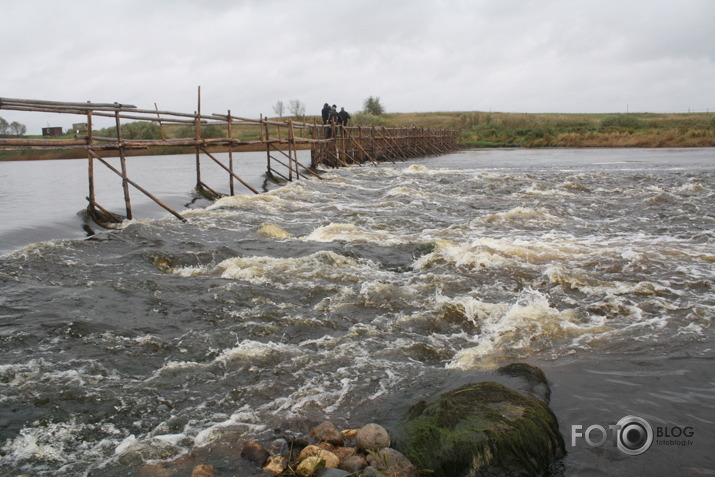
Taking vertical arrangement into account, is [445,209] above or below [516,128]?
below

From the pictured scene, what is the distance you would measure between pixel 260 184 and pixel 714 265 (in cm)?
1686

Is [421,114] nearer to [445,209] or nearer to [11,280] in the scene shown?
[445,209]

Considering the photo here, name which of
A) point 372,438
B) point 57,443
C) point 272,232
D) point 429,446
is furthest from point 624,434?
point 272,232

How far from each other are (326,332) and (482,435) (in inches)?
104

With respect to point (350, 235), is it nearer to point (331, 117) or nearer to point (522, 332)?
point (522, 332)

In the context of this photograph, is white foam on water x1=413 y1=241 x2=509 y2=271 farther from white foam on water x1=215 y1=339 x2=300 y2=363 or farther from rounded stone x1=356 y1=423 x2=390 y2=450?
rounded stone x1=356 y1=423 x2=390 y2=450

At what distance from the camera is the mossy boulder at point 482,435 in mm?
3229

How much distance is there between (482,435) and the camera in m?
Result: 3.32

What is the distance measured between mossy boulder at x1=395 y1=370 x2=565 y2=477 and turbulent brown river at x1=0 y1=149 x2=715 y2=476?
0.86 ft

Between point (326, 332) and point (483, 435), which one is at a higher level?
point (483, 435)

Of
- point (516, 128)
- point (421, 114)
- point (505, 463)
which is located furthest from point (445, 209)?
point (421, 114)

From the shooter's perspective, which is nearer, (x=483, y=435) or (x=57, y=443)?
(x=483, y=435)

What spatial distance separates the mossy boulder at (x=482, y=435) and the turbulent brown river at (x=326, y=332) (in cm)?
26

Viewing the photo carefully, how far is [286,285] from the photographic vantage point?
7.24m
